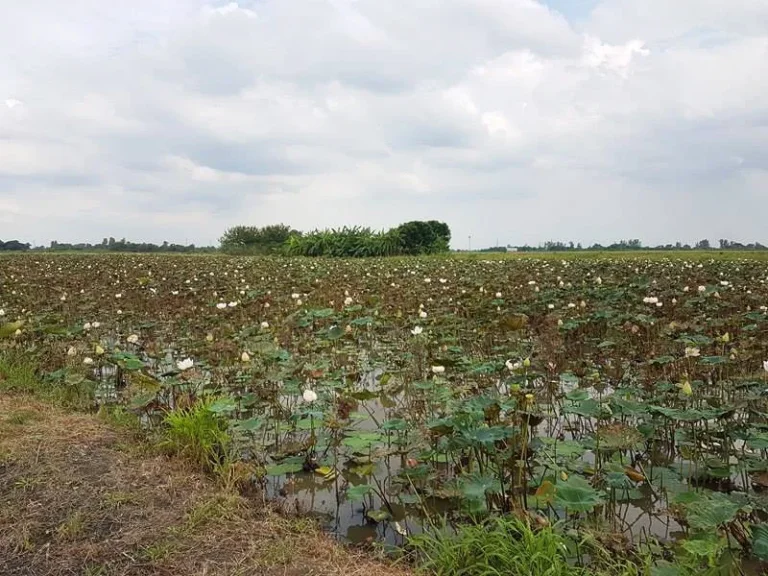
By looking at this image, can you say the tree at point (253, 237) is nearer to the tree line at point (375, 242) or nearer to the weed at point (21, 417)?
the tree line at point (375, 242)

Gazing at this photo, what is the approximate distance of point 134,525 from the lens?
2596 mm

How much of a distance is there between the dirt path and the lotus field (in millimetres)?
270

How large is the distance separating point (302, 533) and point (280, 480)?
0.75 metres

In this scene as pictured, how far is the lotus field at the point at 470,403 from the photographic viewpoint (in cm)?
269

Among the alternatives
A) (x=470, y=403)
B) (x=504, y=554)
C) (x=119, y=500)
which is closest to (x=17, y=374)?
(x=119, y=500)

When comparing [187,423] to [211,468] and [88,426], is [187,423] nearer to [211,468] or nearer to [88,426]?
[211,468]

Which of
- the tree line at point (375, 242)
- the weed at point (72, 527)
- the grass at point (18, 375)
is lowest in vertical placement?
the weed at point (72, 527)

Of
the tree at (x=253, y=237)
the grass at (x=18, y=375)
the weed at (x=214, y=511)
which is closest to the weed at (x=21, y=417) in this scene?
the grass at (x=18, y=375)

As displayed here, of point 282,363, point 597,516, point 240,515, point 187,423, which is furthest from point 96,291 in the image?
point 597,516

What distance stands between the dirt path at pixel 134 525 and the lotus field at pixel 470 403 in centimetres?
27

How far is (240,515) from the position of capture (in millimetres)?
2750

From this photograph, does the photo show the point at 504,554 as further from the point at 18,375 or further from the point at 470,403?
the point at 18,375

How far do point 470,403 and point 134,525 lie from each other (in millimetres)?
1584

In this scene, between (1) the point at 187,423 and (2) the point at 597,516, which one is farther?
(1) the point at 187,423
